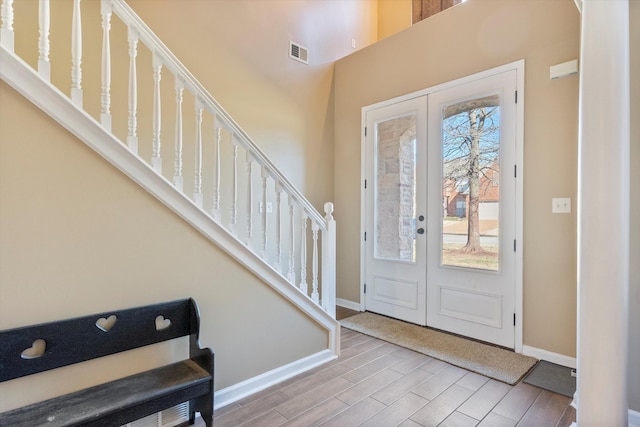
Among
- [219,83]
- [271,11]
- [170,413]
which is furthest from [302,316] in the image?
[271,11]

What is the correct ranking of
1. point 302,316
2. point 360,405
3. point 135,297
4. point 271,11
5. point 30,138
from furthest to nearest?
point 271,11 < point 302,316 < point 360,405 < point 135,297 < point 30,138

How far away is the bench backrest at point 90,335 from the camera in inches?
54.6

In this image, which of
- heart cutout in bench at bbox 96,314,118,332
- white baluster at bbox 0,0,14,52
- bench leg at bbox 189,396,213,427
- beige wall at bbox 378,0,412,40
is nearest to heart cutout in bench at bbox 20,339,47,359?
heart cutout in bench at bbox 96,314,118,332

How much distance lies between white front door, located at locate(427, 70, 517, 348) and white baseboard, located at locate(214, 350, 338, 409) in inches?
→ 53.5

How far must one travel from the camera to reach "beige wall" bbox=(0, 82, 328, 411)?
4.60ft

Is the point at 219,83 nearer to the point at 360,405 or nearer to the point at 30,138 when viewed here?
the point at 30,138

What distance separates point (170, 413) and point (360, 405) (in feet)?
3.70

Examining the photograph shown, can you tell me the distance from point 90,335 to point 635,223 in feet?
10.1

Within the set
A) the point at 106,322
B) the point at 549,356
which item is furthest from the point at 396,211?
the point at 106,322

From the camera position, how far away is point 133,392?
152 cm

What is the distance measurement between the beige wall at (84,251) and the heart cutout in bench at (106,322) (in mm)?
54

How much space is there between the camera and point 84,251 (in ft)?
5.14

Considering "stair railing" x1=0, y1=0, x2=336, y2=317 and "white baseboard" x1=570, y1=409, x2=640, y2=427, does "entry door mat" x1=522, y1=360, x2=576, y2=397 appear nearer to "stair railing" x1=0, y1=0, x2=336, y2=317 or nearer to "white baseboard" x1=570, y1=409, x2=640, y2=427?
"white baseboard" x1=570, y1=409, x2=640, y2=427

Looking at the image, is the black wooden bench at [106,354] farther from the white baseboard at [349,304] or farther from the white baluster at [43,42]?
the white baseboard at [349,304]
